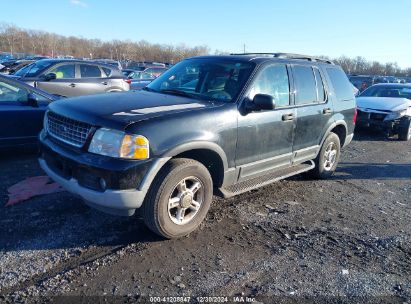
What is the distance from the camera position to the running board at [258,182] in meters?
4.05

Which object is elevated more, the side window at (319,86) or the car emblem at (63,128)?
the side window at (319,86)

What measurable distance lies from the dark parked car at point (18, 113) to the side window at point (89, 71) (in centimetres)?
529

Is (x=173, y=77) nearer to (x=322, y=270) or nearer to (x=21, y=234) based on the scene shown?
(x=21, y=234)

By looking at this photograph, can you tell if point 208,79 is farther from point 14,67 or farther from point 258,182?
point 14,67

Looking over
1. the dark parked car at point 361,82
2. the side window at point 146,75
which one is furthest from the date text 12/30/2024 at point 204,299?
the dark parked car at point 361,82

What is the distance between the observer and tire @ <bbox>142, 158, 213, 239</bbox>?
3.40 metres

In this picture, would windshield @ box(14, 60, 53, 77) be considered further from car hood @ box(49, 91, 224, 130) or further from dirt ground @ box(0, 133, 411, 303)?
car hood @ box(49, 91, 224, 130)

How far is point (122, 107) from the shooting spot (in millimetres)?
3553

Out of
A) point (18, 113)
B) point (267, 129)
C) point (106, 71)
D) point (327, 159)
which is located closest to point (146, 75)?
point (106, 71)

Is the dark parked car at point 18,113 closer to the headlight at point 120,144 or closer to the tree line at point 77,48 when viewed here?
the headlight at point 120,144

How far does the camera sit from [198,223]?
12.7 ft

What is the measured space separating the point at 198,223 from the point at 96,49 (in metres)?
99.3

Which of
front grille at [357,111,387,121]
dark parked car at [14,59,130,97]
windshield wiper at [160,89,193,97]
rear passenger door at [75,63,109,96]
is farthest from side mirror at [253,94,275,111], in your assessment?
rear passenger door at [75,63,109,96]

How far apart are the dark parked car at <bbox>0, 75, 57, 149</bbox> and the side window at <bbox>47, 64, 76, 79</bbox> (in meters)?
4.94
